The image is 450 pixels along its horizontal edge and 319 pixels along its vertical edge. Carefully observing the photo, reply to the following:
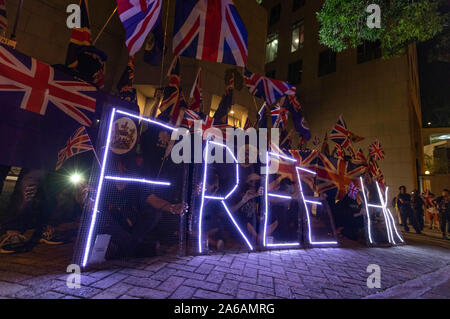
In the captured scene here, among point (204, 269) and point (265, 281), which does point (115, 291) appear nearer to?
point (204, 269)

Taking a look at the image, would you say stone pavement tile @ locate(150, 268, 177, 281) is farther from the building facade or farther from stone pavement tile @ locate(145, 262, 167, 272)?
the building facade

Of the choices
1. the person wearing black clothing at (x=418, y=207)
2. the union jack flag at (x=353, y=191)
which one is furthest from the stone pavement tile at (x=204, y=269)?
Result: the person wearing black clothing at (x=418, y=207)

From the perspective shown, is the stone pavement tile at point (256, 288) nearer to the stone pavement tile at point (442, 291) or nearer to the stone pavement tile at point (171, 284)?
the stone pavement tile at point (171, 284)

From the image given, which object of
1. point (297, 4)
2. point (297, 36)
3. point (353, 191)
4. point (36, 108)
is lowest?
point (353, 191)

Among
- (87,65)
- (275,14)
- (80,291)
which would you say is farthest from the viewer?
(275,14)

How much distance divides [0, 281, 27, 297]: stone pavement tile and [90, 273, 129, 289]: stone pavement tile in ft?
2.19

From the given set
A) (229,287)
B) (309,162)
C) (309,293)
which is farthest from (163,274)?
(309,162)

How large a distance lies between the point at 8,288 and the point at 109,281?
93 centimetres

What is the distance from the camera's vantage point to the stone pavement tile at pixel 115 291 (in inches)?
89.9

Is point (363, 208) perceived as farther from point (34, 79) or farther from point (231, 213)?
point (34, 79)

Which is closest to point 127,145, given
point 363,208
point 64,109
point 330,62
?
point 64,109

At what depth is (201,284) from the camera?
2779 mm

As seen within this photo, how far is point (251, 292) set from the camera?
269 cm

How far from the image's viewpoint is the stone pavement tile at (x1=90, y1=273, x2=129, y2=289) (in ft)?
8.25
